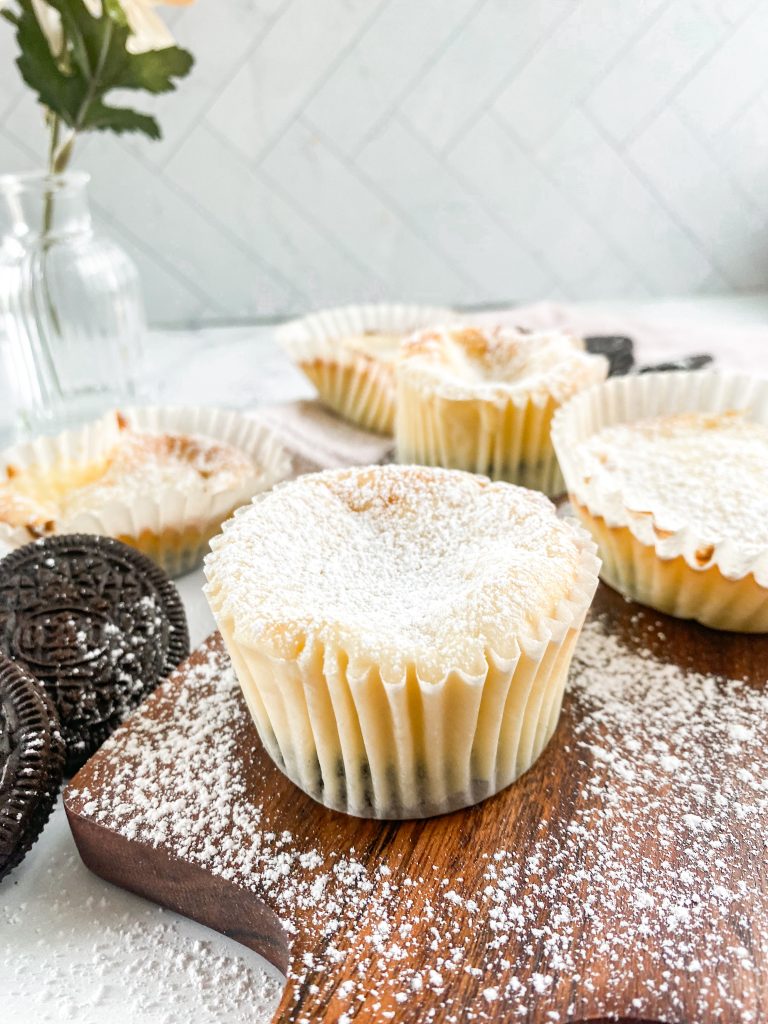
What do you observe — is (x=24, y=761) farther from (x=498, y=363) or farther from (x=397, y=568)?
(x=498, y=363)

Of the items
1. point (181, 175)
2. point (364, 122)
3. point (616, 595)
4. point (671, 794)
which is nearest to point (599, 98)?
point (364, 122)

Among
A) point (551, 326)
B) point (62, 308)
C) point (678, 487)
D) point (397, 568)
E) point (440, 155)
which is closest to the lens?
point (397, 568)

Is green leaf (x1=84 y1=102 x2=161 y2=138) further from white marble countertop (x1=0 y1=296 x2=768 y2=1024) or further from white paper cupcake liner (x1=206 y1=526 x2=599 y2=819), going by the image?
white marble countertop (x1=0 y1=296 x2=768 y2=1024)

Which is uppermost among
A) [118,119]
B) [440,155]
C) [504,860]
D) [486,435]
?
[118,119]

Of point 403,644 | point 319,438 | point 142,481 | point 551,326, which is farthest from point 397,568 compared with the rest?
point 551,326

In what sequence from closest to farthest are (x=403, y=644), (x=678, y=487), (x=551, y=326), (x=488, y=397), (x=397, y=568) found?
1. (x=403, y=644)
2. (x=397, y=568)
3. (x=678, y=487)
4. (x=488, y=397)
5. (x=551, y=326)

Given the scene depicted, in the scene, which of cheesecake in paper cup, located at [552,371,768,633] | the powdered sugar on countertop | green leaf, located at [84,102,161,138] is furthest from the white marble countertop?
green leaf, located at [84,102,161,138]

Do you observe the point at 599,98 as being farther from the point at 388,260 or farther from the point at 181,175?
the point at 181,175

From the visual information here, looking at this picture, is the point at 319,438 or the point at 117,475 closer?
the point at 117,475
